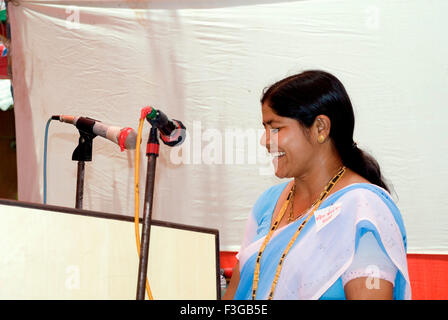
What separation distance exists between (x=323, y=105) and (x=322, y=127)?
0.07 meters

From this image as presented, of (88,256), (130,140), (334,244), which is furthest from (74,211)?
(334,244)

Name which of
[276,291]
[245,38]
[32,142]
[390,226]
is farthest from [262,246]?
[32,142]

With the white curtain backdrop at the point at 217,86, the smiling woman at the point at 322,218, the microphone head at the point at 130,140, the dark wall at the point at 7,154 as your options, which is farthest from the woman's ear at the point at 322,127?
the dark wall at the point at 7,154

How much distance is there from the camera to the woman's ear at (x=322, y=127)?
150 cm

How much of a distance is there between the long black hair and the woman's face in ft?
0.07

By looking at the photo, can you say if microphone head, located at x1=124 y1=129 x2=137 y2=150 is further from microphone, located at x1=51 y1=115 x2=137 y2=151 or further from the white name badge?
the white name badge

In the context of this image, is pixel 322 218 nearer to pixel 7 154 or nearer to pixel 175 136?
pixel 175 136

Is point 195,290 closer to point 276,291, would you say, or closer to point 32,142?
point 276,291

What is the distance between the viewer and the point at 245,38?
252cm

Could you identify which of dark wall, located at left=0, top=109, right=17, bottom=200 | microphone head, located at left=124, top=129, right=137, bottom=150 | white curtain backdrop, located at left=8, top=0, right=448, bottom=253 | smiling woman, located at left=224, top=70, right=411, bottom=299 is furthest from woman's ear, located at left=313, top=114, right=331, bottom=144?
dark wall, located at left=0, top=109, right=17, bottom=200

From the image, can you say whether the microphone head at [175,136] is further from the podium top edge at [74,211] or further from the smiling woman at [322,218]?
the smiling woman at [322,218]

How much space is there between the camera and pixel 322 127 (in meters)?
1.51

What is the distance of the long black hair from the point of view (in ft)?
4.89

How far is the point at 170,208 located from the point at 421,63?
1437 mm
